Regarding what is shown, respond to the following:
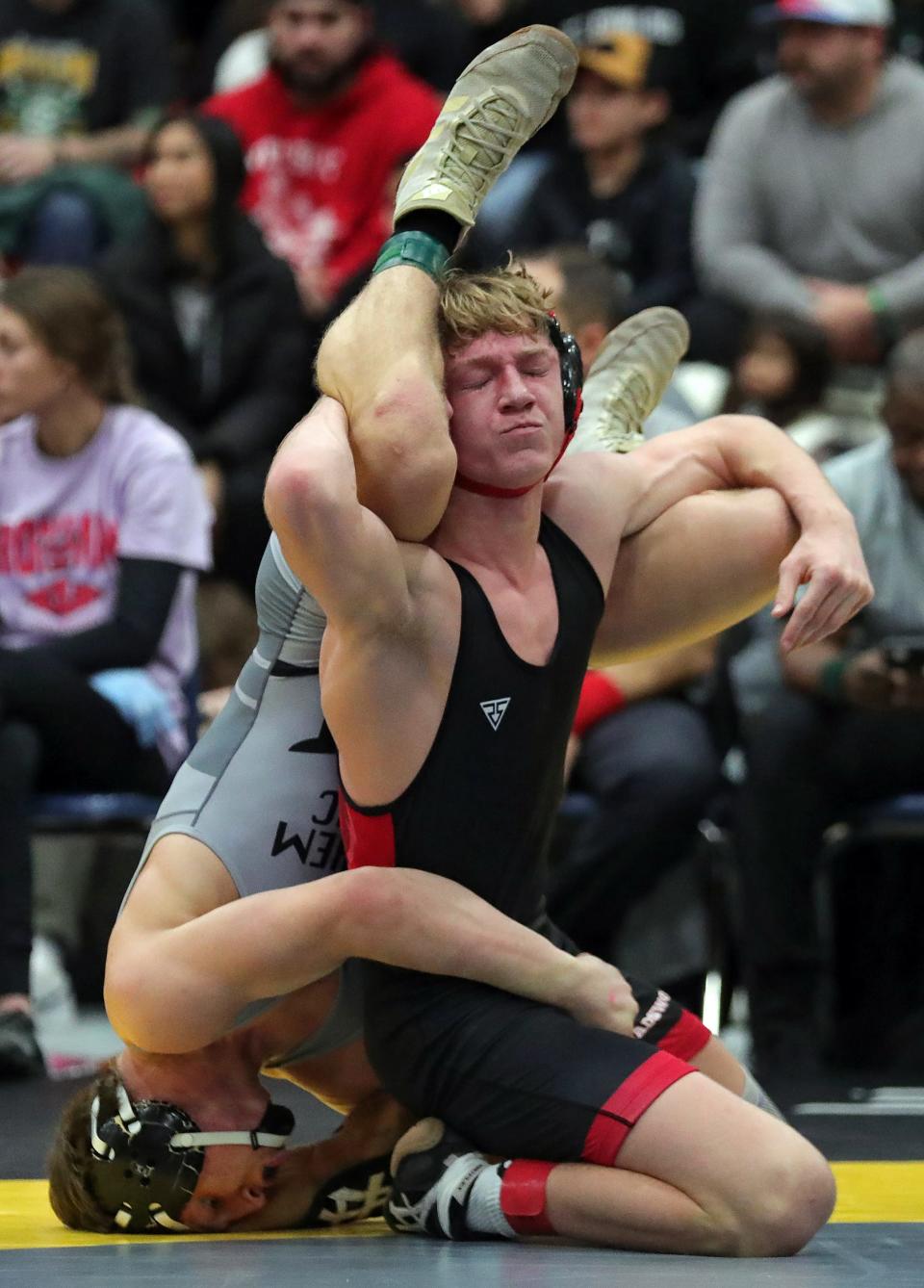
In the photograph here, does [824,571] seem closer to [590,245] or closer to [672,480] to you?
[672,480]

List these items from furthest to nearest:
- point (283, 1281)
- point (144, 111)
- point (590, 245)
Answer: point (144, 111) → point (590, 245) → point (283, 1281)

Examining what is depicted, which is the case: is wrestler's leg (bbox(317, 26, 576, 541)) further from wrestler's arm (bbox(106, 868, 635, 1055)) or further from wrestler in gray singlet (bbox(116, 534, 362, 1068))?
wrestler's arm (bbox(106, 868, 635, 1055))

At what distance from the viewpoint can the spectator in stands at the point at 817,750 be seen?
4695mm

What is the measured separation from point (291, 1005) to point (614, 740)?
201 cm

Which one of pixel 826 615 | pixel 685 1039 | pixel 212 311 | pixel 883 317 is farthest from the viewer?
pixel 212 311

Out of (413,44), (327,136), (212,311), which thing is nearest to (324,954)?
(212,311)

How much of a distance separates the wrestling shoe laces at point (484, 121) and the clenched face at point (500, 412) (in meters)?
0.18

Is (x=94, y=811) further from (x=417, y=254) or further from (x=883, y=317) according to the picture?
(x=883, y=317)

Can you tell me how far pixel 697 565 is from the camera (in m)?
3.09

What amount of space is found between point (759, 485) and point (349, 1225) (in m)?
1.15

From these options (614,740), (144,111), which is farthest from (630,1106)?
(144,111)

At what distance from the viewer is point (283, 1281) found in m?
2.51

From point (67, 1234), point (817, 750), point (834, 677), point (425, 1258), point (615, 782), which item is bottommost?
point (67, 1234)

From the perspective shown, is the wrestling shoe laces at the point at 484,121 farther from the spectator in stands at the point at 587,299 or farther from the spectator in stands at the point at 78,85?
the spectator in stands at the point at 78,85
